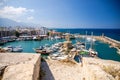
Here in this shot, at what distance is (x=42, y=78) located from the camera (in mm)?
6348

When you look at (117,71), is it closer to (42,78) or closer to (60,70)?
(60,70)

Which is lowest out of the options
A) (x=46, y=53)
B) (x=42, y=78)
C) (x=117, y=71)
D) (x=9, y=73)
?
(x=46, y=53)

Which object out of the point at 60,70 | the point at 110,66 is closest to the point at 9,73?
the point at 60,70

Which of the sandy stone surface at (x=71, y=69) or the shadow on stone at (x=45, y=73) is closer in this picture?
the sandy stone surface at (x=71, y=69)

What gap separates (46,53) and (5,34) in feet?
115

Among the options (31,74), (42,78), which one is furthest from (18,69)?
(42,78)

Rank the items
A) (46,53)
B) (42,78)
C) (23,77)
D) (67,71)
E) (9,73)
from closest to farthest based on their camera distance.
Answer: (23,77) → (9,73) → (42,78) → (67,71) → (46,53)

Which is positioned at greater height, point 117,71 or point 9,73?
point 9,73

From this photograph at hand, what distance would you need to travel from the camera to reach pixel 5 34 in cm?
6072

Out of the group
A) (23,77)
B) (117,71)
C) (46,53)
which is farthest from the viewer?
(46,53)

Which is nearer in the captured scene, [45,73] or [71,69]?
[45,73]

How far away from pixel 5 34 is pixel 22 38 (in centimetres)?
821

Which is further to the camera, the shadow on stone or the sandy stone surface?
the shadow on stone

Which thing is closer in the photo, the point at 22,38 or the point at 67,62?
the point at 67,62
